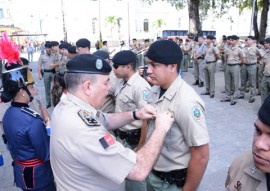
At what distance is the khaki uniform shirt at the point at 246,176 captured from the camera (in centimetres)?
142

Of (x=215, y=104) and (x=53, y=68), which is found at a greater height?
(x=53, y=68)

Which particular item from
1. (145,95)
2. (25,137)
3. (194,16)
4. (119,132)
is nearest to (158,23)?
(194,16)

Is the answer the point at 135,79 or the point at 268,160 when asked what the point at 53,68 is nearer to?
the point at 135,79

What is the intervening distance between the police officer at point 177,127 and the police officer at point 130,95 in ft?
2.25

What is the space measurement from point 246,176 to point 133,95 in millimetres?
1679

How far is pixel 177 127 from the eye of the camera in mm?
1998

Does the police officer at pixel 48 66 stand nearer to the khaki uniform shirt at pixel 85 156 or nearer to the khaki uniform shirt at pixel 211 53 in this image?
the khaki uniform shirt at pixel 211 53

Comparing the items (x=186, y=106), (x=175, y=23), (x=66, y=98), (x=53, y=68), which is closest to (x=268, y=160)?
(x=186, y=106)

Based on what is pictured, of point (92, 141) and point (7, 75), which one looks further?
point (7, 75)

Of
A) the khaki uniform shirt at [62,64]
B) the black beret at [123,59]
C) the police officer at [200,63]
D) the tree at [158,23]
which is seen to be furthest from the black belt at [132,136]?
the tree at [158,23]

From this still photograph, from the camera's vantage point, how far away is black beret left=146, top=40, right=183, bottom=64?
2.00 meters

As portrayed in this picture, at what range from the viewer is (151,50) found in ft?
6.73

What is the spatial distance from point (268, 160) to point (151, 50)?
1.15m

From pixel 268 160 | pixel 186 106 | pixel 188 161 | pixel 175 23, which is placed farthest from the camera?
pixel 175 23
